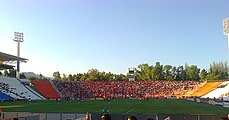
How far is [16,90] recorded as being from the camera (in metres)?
87.4

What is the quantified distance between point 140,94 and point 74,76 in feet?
236

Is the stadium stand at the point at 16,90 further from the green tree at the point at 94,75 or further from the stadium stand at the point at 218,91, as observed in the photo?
the green tree at the point at 94,75

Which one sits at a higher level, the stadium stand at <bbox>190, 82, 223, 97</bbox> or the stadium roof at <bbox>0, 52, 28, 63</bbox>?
the stadium roof at <bbox>0, 52, 28, 63</bbox>

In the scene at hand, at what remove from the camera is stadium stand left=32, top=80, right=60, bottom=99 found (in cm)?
9994

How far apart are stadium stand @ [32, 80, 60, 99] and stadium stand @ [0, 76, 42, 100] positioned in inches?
277

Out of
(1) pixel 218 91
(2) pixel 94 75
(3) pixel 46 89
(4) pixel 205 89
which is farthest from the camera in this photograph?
(2) pixel 94 75

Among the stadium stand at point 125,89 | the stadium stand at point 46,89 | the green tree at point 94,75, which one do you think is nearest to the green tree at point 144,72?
the green tree at point 94,75

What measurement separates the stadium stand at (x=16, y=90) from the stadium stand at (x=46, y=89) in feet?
23.1

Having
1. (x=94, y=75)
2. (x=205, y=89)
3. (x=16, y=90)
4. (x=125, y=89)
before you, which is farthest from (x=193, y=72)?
(x=16, y=90)

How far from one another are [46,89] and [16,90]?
56.9 ft

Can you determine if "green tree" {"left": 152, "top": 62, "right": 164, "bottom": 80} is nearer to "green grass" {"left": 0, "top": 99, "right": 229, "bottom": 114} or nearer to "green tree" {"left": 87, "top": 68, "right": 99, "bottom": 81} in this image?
"green tree" {"left": 87, "top": 68, "right": 99, "bottom": 81}

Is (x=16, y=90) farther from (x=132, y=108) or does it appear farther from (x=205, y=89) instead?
(x=205, y=89)

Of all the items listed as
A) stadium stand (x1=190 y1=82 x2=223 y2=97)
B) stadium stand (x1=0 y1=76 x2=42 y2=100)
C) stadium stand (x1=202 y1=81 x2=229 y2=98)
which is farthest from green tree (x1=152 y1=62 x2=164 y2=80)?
stadium stand (x1=0 y1=76 x2=42 y2=100)

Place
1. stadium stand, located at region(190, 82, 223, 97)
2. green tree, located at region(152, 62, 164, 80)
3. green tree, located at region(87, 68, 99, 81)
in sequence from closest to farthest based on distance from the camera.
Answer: stadium stand, located at region(190, 82, 223, 97) → green tree, located at region(87, 68, 99, 81) → green tree, located at region(152, 62, 164, 80)
